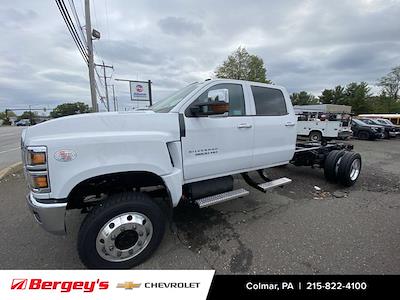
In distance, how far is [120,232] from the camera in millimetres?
2496

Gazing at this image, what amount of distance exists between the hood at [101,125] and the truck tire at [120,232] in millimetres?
→ 758

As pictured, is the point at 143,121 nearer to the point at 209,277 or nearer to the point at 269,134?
the point at 209,277

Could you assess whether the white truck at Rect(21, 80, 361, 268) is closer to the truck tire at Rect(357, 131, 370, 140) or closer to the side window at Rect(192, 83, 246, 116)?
the side window at Rect(192, 83, 246, 116)

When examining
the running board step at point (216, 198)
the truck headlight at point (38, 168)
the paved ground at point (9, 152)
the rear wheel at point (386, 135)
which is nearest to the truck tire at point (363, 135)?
the rear wheel at point (386, 135)

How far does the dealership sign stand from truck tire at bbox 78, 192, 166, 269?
1888 cm

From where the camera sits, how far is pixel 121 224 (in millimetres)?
2480

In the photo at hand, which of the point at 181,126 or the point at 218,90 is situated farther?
the point at 218,90

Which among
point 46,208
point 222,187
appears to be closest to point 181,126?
point 222,187

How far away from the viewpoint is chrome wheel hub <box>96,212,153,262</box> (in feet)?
8.04

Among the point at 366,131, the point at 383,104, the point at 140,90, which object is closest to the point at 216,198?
the point at 140,90

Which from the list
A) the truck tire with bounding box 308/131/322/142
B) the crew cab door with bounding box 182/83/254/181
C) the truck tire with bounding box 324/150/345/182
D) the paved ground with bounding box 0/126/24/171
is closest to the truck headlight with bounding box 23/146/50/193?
the crew cab door with bounding box 182/83/254/181

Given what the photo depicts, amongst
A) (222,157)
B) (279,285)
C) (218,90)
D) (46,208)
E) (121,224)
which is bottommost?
(279,285)

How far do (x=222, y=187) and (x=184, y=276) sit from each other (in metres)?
1.37

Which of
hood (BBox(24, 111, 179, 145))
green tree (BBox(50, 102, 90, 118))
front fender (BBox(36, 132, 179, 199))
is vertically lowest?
front fender (BBox(36, 132, 179, 199))
